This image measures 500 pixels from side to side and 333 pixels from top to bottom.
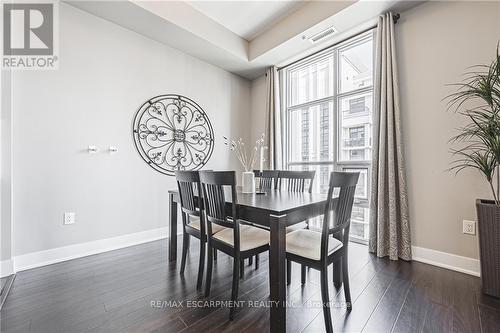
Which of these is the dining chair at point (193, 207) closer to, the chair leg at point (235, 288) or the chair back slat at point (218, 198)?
the chair back slat at point (218, 198)

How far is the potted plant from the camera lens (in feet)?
5.34

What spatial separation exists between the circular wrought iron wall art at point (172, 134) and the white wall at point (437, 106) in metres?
2.79

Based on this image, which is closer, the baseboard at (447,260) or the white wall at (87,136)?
the baseboard at (447,260)

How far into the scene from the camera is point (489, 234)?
5.41 feet

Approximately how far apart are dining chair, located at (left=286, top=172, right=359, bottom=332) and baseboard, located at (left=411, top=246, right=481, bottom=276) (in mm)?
1362

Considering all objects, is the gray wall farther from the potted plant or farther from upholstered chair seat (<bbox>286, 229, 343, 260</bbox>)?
upholstered chair seat (<bbox>286, 229, 343, 260</bbox>)

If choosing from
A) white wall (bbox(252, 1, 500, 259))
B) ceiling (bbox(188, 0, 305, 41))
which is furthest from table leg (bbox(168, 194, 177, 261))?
white wall (bbox(252, 1, 500, 259))

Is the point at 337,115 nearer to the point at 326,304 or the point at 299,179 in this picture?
the point at 299,179

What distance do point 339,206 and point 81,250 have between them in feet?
9.02

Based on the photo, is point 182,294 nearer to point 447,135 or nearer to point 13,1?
point 447,135

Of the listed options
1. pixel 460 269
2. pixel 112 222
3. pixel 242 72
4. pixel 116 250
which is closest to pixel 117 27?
pixel 242 72

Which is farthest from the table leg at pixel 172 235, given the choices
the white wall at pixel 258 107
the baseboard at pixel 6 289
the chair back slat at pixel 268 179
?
the white wall at pixel 258 107

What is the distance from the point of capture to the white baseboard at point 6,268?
1921mm

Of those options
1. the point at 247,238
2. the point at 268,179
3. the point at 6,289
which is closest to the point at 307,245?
the point at 247,238
